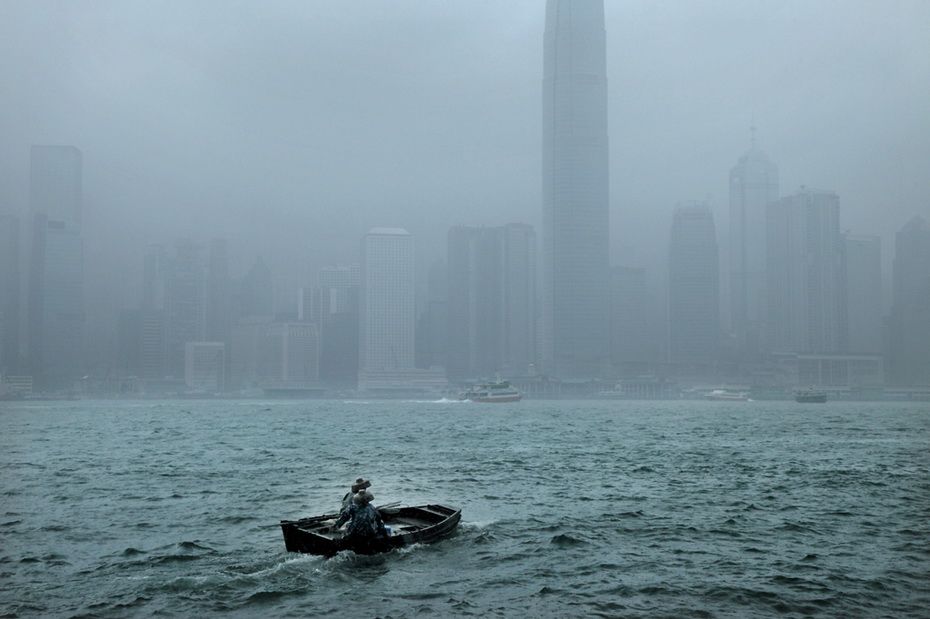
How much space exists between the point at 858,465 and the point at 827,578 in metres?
44.3

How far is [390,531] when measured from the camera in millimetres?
Result: 35312

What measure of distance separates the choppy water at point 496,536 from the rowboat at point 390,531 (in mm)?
492

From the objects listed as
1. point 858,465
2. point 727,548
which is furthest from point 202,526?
point 858,465

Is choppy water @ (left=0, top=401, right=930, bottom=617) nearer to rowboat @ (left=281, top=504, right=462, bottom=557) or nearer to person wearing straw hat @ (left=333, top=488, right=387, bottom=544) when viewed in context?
rowboat @ (left=281, top=504, right=462, bottom=557)

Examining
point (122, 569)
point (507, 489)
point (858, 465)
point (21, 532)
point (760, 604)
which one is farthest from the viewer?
point (858, 465)

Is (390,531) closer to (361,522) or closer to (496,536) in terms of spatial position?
(361,522)

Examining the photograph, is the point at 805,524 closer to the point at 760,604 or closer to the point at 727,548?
the point at 727,548

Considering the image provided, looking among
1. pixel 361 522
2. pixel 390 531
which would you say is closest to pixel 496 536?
pixel 390 531

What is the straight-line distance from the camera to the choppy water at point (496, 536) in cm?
2888

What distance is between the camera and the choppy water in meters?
28.9

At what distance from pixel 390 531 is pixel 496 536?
5936mm

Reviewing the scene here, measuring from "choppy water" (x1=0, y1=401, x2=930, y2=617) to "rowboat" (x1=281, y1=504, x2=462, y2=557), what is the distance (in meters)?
0.49

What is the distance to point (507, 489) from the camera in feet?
182

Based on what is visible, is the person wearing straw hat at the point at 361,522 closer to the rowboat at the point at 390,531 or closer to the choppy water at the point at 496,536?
the rowboat at the point at 390,531
